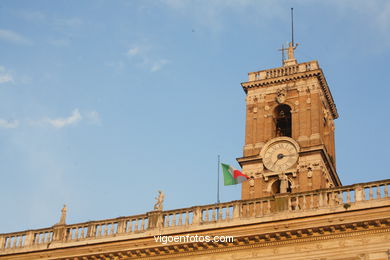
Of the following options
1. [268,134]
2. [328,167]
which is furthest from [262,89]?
[328,167]

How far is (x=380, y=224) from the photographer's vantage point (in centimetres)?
2606

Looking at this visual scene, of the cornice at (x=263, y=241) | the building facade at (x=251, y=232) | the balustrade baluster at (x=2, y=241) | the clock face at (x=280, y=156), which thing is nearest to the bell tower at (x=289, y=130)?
the clock face at (x=280, y=156)

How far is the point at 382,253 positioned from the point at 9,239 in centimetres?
Answer: 1649

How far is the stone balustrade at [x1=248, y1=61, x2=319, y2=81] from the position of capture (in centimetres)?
4934

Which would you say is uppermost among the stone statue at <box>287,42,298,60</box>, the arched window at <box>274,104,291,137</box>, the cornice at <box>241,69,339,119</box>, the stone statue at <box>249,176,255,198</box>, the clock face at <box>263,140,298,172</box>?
the stone statue at <box>287,42,298,60</box>

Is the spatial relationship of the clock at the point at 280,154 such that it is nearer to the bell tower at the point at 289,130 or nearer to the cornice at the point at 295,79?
the bell tower at the point at 289,130

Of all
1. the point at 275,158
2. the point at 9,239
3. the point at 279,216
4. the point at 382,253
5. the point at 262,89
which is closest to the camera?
the point at 382,253

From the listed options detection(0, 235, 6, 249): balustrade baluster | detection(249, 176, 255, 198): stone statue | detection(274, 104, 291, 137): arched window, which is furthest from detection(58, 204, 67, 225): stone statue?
detection(274, 104, 291, 137): arched window

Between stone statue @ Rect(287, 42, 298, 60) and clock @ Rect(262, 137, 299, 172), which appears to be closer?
clock @ Rect(262, 137, 299, 172)

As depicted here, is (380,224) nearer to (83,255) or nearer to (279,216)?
(279,216)

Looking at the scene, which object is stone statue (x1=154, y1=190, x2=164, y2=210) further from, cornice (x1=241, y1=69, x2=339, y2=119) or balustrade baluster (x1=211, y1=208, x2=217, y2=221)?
cornice (x1=241, y1=69, x2=339, y2=119)

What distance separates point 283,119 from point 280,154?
3.84m

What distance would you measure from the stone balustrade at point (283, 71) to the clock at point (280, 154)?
542 cm

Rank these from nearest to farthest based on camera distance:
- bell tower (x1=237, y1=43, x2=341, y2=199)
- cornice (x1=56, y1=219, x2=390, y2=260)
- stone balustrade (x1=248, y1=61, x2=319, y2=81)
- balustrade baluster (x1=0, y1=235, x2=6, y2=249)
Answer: cornice (x1=56, y1=219, x2=390, y2=260) < balustrade baluster (x1=0, y1=235, x2=6, y2=249) < bell tower (x1=237, y1=43, x2=341, y2=199) < stone balustrade (x1=248, y1=61, x2=319, y2=81)
